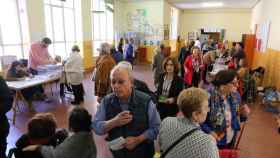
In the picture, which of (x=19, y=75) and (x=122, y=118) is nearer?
(x=122, y=118)

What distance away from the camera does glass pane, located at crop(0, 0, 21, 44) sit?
21.3 feet

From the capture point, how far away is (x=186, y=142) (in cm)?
118

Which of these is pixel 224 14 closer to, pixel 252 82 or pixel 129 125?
pixel 252 82

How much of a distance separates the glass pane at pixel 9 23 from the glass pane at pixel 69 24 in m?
2.45

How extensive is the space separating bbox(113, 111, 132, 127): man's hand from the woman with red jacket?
161 inches

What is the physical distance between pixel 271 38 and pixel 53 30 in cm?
762

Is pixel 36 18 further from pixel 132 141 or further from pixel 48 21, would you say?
pixel 132 141

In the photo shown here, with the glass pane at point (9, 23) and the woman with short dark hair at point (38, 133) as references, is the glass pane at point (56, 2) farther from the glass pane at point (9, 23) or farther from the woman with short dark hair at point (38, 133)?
the woman with short dark hair at point (38, 133)

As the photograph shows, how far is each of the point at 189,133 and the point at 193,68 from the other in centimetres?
465

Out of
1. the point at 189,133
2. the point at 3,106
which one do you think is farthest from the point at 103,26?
the point at 189,133

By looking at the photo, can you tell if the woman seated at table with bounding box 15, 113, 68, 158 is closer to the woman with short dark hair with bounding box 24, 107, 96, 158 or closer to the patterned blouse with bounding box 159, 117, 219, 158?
the woman with short dark hair with bounding box 24, 107, 96, 158

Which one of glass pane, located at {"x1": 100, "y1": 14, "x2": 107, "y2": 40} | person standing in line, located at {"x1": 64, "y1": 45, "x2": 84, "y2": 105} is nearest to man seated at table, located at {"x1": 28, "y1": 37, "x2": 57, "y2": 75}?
person standing in line, located at {"x1": 64, "y1": 45, "x2": 84, "y2": 105}

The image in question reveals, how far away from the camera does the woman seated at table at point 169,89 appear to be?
2.95 m

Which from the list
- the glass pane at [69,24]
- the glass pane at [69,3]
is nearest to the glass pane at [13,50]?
the glass pane at [69,24]
